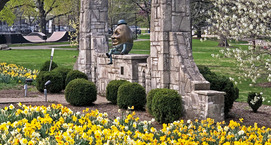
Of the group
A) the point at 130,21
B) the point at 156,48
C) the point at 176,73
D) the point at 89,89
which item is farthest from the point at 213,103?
the point at 130,21

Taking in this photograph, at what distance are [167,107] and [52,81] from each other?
6312 millimetres

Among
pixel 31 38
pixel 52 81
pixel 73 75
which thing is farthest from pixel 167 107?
pixel 31 38

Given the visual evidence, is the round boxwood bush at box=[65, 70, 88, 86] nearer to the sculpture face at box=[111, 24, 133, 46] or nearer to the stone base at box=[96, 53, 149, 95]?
the stone base at box=[96, 53, 149, 95]

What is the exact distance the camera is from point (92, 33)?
16391 millimetres

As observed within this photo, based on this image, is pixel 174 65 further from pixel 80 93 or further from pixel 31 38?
pixel 31 38

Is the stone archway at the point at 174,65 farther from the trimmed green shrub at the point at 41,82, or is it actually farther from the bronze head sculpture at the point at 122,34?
the trimmed green shrub at the point at 41,82

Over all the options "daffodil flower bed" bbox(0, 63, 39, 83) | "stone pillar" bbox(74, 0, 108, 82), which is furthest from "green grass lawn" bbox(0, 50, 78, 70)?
"stone pillar" bbox(74, 0, 108, 82)

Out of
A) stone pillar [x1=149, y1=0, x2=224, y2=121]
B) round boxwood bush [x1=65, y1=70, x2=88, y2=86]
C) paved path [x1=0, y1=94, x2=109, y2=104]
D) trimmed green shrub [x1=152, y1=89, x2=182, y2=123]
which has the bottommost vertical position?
paved path [x1=0, y1=94, x2=109, y2=104]

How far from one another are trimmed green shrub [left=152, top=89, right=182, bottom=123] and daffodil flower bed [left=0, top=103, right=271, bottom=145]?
1.63m

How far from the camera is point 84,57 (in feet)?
54.4

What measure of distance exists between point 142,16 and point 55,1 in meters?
9.48

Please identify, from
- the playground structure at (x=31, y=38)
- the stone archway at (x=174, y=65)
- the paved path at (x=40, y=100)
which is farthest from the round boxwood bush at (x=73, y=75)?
the playground structure at (x=31, y=38)

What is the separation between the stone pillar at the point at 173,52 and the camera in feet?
36.0

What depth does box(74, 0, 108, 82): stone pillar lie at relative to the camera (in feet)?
53.2
